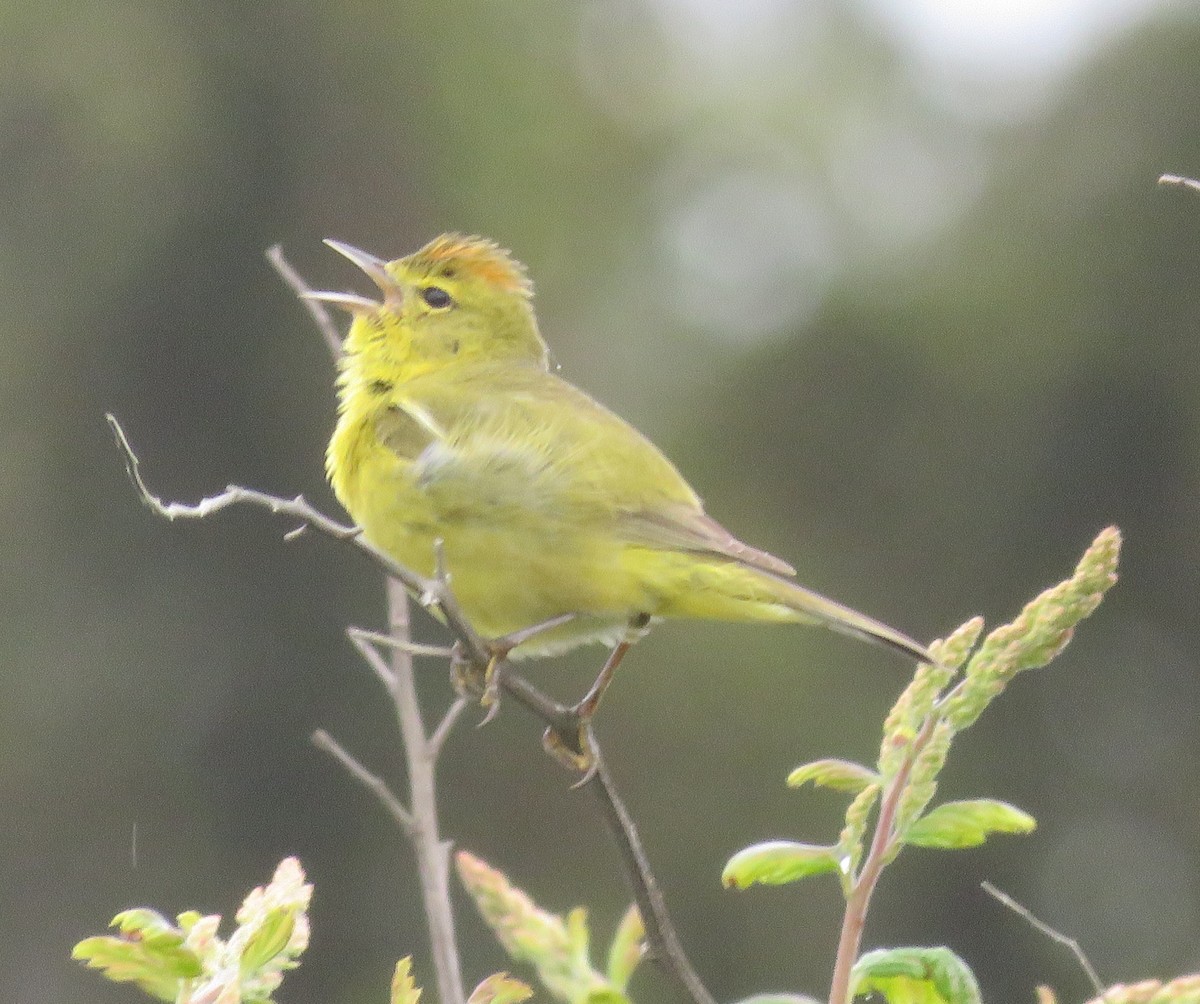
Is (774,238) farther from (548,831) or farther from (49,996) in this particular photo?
(49,996)

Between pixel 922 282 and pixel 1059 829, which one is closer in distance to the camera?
pixel 1059 829

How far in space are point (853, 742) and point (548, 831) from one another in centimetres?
195

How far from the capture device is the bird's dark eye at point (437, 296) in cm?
437

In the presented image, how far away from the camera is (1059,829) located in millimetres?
10672

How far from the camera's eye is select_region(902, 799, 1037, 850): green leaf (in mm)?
1411

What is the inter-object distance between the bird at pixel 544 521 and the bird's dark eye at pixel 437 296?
571 mm

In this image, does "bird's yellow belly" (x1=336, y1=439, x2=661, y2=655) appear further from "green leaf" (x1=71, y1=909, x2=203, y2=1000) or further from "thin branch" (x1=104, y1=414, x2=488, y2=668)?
"green leaf" (x1=71, y1=909, x2=203, y2=1000)

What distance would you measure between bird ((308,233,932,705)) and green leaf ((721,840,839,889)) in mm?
1398

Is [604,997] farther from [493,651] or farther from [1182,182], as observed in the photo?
[493,651]

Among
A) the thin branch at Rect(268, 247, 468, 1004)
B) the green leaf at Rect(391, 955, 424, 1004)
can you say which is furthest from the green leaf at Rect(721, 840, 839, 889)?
the thin branch at Rect(268, 247, 468, 1004)

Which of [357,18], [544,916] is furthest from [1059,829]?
[544,916]

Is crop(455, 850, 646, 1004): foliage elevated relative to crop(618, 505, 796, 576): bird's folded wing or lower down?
lower down

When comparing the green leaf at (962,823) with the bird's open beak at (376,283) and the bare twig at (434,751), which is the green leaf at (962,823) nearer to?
the bare twig at (434,751)

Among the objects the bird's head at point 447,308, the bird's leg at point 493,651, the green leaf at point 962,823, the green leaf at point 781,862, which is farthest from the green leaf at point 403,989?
the bird's head at point 447,308
